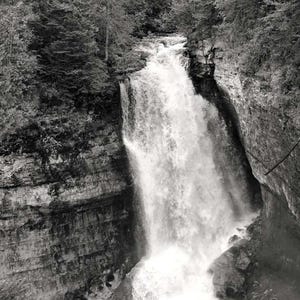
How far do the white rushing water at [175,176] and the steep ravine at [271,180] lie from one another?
204cm

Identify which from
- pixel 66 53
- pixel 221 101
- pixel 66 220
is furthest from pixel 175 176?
pixel 66 53

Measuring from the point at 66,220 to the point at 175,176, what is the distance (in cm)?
540

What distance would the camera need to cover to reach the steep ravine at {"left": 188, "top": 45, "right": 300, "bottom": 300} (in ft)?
37.1

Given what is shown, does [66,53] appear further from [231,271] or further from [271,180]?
[231,271]

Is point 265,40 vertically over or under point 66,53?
under

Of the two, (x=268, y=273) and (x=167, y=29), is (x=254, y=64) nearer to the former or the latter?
(x=268, y=273)

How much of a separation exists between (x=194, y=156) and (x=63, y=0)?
947 cm

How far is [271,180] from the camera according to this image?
1286cm

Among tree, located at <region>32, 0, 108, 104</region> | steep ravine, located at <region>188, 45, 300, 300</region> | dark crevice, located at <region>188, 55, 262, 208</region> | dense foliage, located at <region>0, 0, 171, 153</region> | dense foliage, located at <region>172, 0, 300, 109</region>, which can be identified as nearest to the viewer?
dense foliage, located at <region>172, 0, 300, 109</region>

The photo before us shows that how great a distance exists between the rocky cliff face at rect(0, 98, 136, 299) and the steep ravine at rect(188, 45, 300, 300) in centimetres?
583

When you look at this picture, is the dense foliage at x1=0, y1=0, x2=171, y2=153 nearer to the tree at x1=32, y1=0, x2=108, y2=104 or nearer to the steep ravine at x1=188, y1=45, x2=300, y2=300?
the tree at x1=32, y1=0, x2=108, y2=104

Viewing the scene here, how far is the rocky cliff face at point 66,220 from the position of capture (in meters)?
14.8

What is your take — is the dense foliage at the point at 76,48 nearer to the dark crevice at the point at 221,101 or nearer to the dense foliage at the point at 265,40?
the dense foliage at the point at 265,40

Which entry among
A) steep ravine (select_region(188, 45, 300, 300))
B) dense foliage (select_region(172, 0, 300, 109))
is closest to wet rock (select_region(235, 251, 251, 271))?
steep ravine (select_region(188, 45, 300, 300))
